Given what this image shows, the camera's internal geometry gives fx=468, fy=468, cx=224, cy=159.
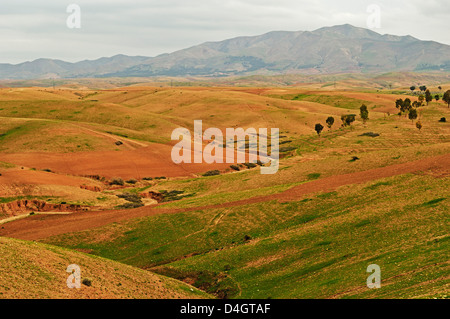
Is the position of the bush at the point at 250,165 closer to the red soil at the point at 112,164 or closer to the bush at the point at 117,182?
the red soil at the point at 112,164

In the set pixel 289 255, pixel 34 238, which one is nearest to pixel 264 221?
pixel 289 255

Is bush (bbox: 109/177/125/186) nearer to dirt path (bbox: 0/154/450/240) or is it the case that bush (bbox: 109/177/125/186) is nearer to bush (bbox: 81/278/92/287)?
dirt path (bbox: 0/154/450/240)

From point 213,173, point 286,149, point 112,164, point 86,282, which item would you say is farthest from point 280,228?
point 286,149

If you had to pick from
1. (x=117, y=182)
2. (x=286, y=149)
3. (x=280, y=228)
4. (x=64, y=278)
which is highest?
(x=286, y=149)

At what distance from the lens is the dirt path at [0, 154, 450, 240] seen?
65625mm

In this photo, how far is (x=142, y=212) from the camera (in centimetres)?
7062

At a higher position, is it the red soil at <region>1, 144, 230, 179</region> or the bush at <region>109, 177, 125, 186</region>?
the red soil at <region>1, 144, 230, 179</region>

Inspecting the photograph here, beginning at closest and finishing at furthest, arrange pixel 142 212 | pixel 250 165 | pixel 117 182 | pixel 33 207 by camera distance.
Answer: pixel 142 212, pixel 33 207, pixel 117 182, pixel 250 165

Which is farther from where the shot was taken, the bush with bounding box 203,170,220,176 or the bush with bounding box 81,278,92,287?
the bush with bounding box 203,170,220,176

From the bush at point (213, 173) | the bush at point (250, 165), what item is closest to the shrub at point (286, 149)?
the bush at point (250, 165)

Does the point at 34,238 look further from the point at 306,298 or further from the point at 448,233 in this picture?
the point at 448,233

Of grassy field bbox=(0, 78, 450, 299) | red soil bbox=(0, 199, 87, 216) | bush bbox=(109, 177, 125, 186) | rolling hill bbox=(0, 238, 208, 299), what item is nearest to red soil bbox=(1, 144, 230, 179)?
grassy field bbox=(0, 78, 450, 299)

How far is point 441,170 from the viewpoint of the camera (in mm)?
65688

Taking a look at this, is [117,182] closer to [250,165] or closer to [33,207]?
[33,207]
